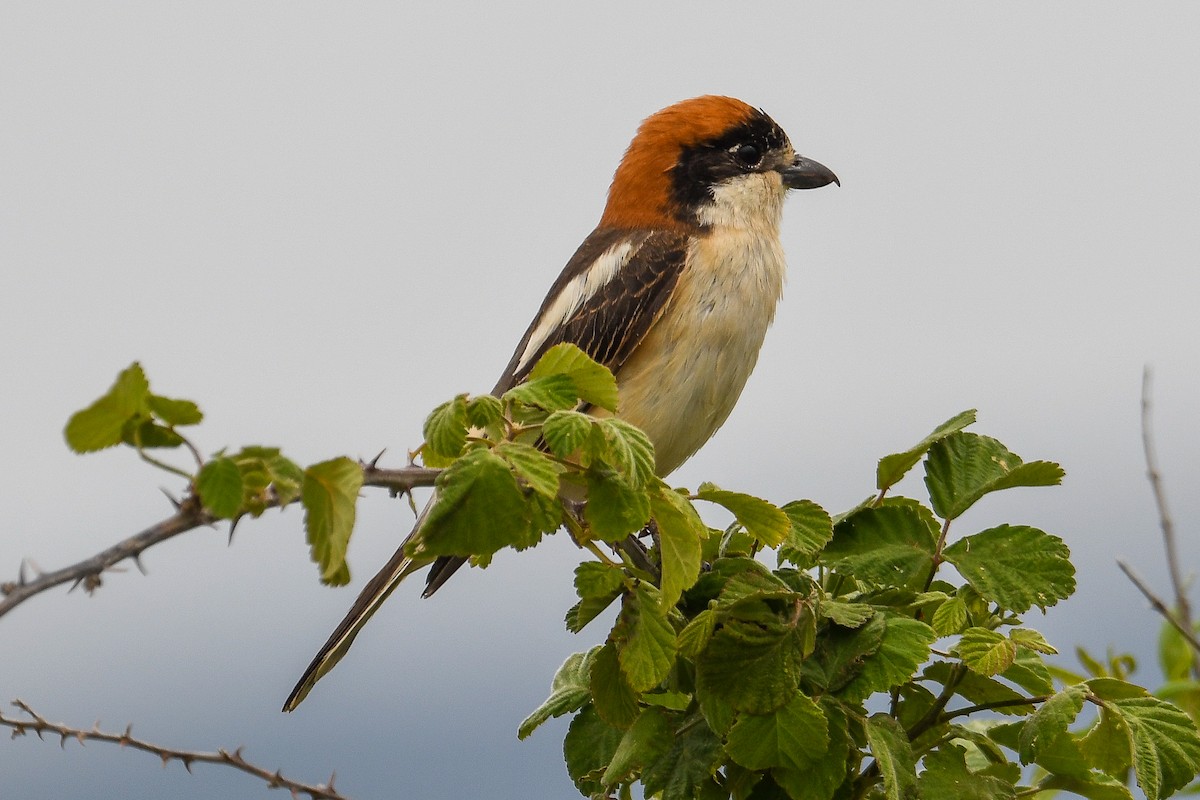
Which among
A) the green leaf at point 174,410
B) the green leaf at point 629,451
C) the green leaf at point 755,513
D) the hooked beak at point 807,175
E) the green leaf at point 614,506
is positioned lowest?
the green leaf at point 755,513

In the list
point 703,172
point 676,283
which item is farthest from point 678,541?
point 703,172

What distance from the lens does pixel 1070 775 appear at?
122 inches

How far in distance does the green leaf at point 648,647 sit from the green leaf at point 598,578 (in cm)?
7

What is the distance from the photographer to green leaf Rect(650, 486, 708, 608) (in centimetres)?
254

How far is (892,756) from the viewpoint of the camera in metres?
2.71

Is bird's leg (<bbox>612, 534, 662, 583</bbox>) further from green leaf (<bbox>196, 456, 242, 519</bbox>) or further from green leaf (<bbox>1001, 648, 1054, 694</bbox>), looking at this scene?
green leaf (<bbox>196, 456, 242, 519</bbox>)

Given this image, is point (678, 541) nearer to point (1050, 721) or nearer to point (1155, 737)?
point (1050, 721)

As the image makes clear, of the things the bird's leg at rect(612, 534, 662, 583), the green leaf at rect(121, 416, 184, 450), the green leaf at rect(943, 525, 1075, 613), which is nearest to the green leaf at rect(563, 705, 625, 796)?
the bird's leg at rect(612, 534, 662, 583)

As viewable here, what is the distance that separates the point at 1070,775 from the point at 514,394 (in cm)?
171

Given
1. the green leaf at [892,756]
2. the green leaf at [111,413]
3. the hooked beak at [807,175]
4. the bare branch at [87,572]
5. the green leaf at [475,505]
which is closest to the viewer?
the bare branch at [87,572]

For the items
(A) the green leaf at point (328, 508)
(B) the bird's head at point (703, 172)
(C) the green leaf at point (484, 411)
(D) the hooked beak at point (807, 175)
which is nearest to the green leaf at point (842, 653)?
(C) the green leaf at point (484, 411)

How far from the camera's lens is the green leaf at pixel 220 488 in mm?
1870

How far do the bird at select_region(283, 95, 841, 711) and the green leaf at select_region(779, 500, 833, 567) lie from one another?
6.00 ft

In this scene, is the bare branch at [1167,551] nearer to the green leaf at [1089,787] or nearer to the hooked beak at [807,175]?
the green leaf at [1089,787]
